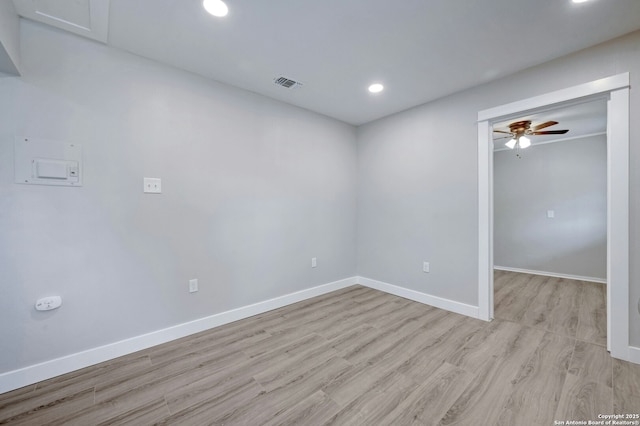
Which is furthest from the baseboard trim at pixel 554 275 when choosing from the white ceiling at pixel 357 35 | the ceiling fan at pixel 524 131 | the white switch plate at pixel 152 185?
the white switch plate at pixel 152 185

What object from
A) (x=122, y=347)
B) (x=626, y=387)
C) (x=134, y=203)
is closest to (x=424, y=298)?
(x=626, y=387)

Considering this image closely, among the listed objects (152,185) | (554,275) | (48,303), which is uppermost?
(152,185)

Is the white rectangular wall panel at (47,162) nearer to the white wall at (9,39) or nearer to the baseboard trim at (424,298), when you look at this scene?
the white wall at (9,39)

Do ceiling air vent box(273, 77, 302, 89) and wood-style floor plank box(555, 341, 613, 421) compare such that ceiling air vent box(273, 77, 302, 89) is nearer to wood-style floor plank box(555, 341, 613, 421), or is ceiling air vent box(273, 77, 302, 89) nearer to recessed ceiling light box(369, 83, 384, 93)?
recessed ceiling light box(369, 83, 384, 93)

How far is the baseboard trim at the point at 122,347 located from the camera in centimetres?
169

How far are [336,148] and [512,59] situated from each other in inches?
84.8

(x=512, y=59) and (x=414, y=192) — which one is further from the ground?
(x=512, y=59)

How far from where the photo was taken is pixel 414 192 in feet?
10.8

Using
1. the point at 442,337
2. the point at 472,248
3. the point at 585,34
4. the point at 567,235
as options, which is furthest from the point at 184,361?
the point at 567,235

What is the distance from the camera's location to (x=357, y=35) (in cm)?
192

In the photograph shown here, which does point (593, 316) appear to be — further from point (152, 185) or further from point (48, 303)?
point (48, 303)

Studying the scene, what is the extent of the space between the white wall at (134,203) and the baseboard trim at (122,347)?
2.1 inches

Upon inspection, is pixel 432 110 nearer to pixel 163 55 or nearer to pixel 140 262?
pixel 163 55

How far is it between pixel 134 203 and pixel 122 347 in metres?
1.19
